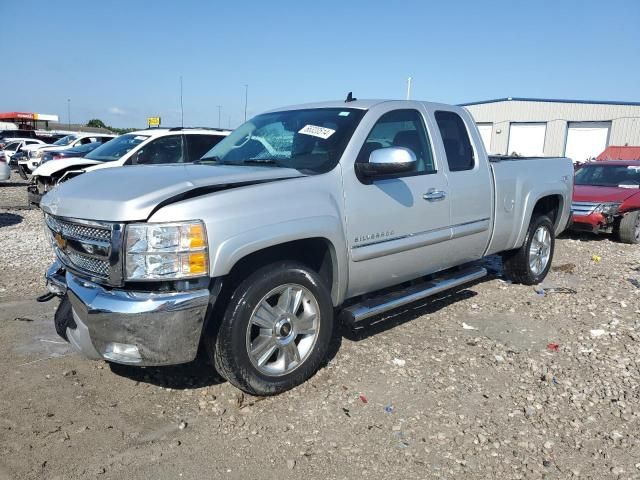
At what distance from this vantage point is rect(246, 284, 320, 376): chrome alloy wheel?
3.34 meters

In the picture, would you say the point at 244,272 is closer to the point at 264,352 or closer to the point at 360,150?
the point at 264,352

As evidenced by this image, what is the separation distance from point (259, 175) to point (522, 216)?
333cm

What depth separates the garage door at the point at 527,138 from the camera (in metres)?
36.1

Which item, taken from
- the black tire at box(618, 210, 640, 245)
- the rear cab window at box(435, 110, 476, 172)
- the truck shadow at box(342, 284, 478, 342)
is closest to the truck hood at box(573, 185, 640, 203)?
the black tire at box(618, 210, 640, 245)

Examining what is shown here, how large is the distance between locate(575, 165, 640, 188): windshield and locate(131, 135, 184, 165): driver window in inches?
318

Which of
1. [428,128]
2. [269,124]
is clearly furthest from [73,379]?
[428,128]

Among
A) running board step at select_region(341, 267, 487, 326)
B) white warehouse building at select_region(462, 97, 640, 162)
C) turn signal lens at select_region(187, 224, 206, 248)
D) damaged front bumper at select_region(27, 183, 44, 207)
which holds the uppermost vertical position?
white warehouse building at select_region(462, 97, 640, 162)

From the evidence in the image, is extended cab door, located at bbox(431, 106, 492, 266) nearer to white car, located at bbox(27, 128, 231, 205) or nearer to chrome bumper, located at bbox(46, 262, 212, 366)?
chrome bumper, located at bbox(46, 262, 212, 366)

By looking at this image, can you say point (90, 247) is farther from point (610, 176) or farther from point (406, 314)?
point (610, 176)

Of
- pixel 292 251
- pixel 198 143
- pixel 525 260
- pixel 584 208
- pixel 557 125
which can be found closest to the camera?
pixel 292 251

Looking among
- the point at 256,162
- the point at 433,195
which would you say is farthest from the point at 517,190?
the point at 256,162

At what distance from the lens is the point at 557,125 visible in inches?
1369

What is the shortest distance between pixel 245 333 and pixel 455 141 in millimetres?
2809

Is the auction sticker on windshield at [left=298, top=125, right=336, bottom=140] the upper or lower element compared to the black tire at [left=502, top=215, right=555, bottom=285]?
upper
